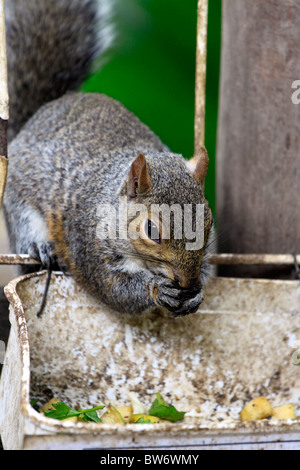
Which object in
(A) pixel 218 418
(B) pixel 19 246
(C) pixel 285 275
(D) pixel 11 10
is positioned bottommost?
(A) pixel 218 418

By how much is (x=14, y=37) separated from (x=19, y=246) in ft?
2.61

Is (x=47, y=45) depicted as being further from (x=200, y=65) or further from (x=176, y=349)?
(x=176, y=349)

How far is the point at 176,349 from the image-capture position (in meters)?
1.58

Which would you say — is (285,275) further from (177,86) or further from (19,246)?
(177,86)

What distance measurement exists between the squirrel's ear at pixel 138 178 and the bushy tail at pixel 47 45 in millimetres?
961

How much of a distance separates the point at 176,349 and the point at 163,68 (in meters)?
1.44

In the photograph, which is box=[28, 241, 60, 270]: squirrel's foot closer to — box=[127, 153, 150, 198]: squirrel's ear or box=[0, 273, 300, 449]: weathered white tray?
box=[0, 273, 300, 449]: weathered white tray

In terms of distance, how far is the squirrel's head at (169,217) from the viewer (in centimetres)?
125

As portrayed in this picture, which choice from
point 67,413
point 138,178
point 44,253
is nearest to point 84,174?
point 44,253

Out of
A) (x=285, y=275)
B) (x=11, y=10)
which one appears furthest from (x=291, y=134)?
(x=11, y=10)

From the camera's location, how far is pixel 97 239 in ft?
5.00

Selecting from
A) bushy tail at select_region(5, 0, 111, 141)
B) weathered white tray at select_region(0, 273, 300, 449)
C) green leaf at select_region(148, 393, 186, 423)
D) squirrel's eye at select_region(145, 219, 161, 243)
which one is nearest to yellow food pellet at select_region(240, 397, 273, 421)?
weathered white tray at select_region(0, 273, 300, 449)

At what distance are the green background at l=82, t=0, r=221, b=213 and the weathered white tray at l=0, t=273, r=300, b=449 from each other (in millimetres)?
1137

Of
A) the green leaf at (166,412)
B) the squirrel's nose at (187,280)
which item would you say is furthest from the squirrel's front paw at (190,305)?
the green leaf at (166,412)
